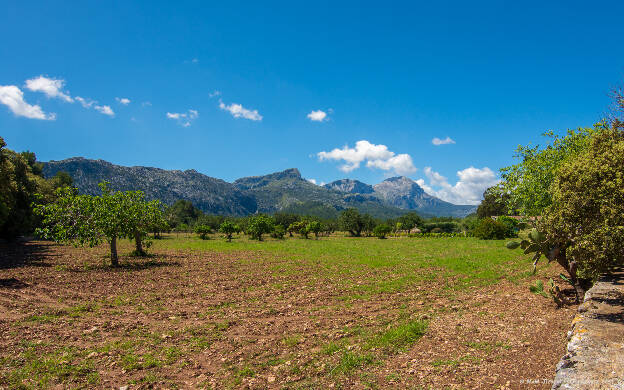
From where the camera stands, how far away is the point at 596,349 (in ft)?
20.4

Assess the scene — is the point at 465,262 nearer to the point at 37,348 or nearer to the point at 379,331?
the point at 379,331

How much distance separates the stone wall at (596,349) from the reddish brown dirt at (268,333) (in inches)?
34.4

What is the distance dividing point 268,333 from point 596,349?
8643 millimetres

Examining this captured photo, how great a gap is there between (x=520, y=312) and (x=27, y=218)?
5697cm

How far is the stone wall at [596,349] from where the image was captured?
5.14 meters

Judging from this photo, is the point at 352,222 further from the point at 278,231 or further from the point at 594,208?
the point at 594,208

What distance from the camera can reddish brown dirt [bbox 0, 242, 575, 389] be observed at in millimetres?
7320

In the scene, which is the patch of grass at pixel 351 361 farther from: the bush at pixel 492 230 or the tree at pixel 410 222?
the tree at pixel 410 222

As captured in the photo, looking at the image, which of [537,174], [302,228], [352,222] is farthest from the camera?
[352,222]

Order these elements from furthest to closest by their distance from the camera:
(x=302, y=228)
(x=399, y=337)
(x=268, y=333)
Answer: (x=302, y=228) → (x=268, y=333) → (x=399, y=337)

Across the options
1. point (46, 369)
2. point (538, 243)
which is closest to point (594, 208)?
point (538, 243)

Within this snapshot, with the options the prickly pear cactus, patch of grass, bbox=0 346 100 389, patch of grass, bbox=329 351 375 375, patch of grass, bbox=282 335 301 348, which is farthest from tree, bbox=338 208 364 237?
patch of grass, bbox=0 346 100 389

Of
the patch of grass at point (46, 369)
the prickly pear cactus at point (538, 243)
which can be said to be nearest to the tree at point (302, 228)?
the prickly pear cactus at point (538, 243)

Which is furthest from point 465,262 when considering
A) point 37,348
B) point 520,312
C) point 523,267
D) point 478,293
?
point 37,348
